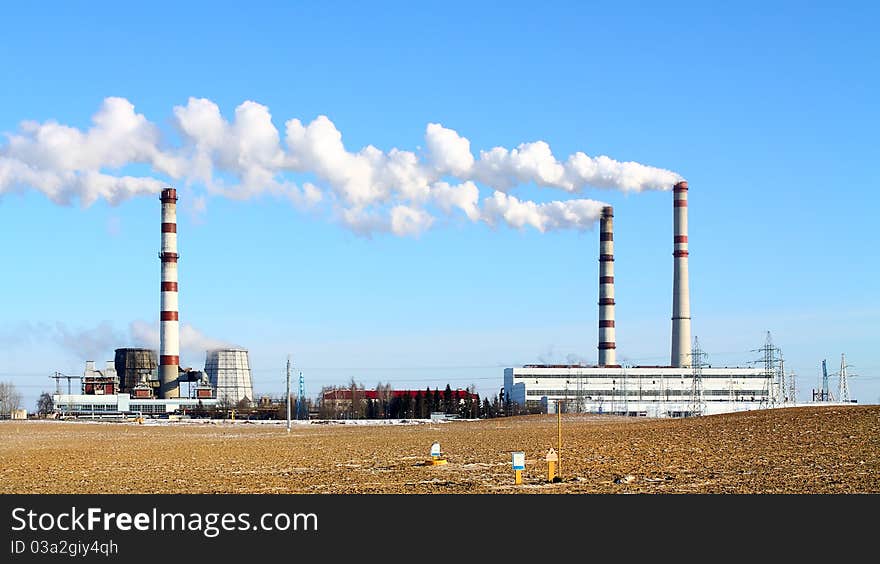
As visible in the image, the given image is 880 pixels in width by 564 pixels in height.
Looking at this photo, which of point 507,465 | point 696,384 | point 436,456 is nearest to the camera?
point 507,465

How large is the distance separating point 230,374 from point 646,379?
1946 inches

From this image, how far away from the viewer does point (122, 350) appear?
13300 centimetres

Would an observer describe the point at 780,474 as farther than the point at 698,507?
Yes

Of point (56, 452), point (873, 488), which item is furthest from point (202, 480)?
point (56, 452)

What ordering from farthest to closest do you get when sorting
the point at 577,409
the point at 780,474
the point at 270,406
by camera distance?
A: the point at 270,406
the point at 577,409
the point at 780,474

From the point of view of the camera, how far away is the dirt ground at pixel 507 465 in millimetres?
22578

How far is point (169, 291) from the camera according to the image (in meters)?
114

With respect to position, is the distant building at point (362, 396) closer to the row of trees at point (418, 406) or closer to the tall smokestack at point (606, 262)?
the row of trees at point (418, 406)

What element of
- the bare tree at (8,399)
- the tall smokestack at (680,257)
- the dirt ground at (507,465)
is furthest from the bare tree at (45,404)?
the dirt ground at (507,465)

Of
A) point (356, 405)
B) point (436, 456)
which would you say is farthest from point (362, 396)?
point (436, 456)

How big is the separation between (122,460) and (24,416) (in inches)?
4297

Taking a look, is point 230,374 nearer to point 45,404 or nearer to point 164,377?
point 164,377

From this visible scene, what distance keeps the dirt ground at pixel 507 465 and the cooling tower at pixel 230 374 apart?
89.3 m

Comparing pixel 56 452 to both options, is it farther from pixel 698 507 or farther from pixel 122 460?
pixel 698 507
